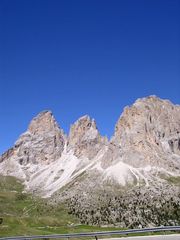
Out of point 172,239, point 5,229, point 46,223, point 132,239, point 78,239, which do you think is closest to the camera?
point 172,239

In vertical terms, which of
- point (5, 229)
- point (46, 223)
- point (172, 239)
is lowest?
point (172, 239)

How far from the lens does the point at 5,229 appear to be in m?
68.2

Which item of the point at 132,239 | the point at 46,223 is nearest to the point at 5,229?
the point at 132,239

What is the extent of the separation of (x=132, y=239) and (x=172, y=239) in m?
4.21

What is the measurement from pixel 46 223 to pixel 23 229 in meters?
65.7

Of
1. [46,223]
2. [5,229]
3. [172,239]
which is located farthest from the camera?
[46,223]

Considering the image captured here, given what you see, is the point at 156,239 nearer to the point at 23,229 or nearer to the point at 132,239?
the point at 132,239

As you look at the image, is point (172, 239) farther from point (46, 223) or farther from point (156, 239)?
point (46, 223)

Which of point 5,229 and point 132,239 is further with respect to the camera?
point 5,229

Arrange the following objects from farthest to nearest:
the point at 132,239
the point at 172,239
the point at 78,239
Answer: the point at 78,239 < the point at 132,239 < the point at 172,239

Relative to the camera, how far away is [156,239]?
37.9 metres

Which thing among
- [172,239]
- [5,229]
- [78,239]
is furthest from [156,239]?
[5,229]

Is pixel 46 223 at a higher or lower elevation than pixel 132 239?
higher

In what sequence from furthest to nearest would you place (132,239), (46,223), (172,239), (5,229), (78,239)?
1. (46,223)
2. (5,229)
3. (78,239)
4. (132,239)
5. (172,239)
